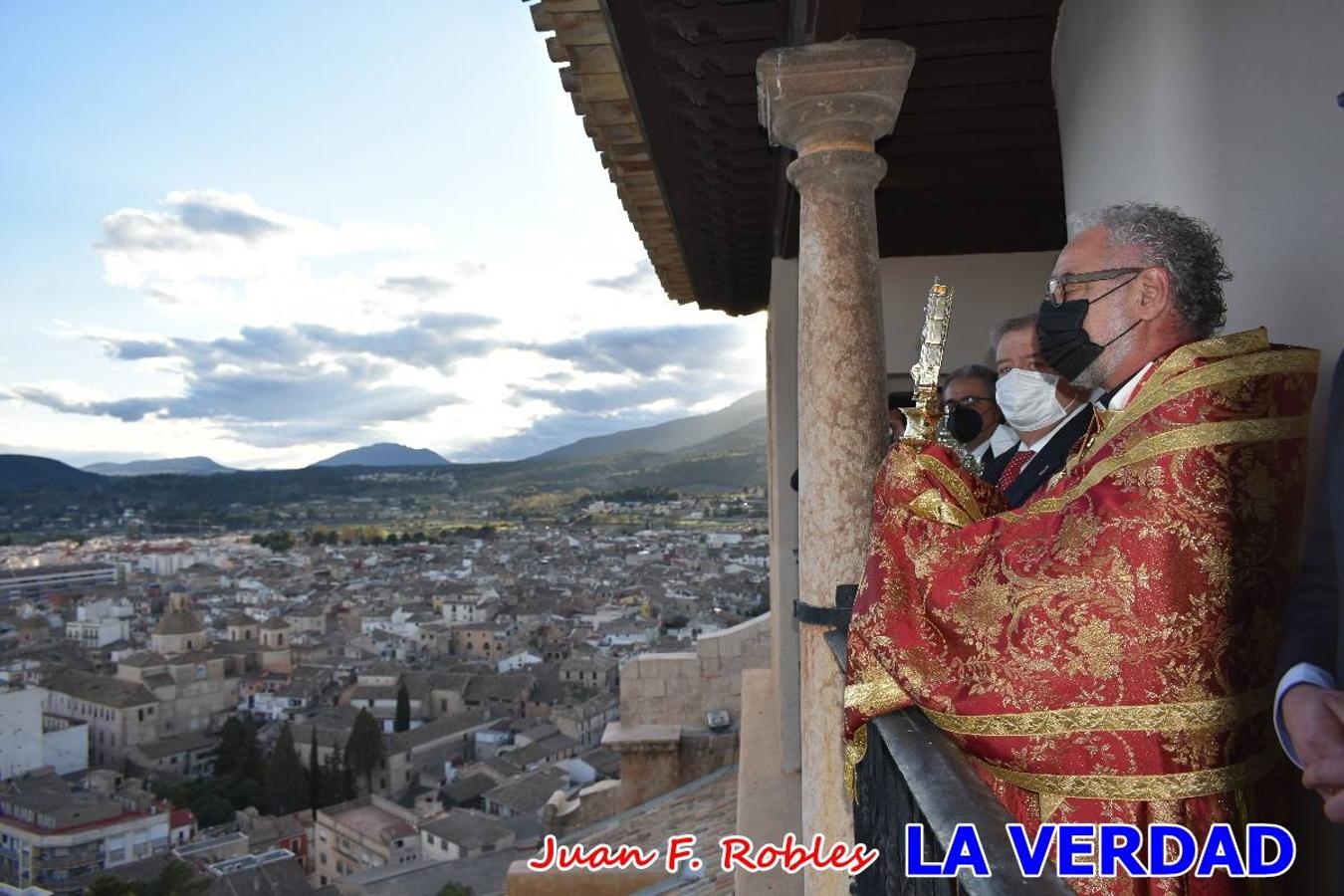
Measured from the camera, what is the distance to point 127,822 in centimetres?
3108

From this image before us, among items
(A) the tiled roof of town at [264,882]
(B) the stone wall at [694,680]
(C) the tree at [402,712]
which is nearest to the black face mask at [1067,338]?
(B) the stone wall at [694,680]

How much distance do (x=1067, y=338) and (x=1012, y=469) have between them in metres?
0.79

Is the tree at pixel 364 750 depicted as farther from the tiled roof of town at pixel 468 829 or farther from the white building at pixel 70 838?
the tiled roof of town at pixel 468 829

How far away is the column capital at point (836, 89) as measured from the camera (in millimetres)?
2838

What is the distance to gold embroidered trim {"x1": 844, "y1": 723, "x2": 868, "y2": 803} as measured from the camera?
1.97 meters

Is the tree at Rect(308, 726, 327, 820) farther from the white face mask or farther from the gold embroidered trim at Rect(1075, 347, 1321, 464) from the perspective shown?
the gold embroidered trim at Rect(1075, 347, 1321, 464)

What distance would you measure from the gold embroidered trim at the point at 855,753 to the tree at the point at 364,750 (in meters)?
41.2

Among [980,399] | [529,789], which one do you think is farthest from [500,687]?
[980,399]

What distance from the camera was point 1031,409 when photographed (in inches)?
94.9

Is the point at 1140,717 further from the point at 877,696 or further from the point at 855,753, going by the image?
the point at 855,753

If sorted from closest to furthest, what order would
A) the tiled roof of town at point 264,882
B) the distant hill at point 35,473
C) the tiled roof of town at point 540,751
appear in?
the tiled roof of town at point 264,882 → the tiled roof of town at point 540,751 → the distant hill at point 35,473

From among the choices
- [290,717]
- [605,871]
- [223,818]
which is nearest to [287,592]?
[290,717]

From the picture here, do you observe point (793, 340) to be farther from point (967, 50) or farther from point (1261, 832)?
point (1261, 832)

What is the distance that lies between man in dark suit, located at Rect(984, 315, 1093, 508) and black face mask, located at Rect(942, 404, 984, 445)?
0.84 feet
